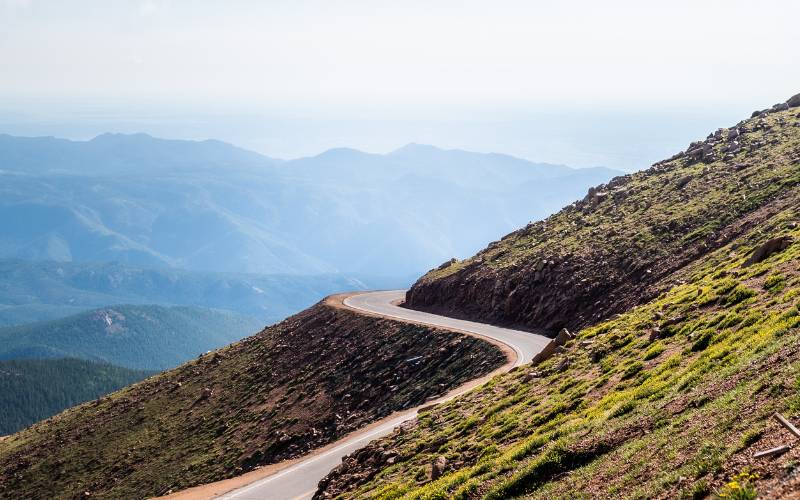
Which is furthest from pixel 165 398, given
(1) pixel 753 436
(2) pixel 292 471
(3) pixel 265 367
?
(1) pixel 753 436

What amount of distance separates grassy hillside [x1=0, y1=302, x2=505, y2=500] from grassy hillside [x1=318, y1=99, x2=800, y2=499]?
917 centimetres

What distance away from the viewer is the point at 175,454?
188 feet

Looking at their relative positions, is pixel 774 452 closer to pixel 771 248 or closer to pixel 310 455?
pixel 771 248

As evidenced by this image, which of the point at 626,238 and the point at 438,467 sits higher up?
the point at 626,238

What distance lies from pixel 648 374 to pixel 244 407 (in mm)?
40730

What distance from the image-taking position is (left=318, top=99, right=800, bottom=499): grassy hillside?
16.2 m

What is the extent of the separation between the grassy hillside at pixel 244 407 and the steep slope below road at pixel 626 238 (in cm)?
706

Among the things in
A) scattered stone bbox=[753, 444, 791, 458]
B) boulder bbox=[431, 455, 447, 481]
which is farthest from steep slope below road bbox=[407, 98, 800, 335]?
scattered stone bbox=[753, 444, 791, 458]

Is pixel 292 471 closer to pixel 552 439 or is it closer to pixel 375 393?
pixel 375 393

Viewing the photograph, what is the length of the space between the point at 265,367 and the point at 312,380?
928 centimetres

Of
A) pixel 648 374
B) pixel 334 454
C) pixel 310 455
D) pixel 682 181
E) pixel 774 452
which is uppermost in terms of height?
pixel 682 181

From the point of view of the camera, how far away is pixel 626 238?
56.0m

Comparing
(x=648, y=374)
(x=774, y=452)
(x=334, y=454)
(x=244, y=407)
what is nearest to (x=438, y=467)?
(x=648, y=374)

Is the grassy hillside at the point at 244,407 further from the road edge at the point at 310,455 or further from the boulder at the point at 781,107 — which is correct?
the boulder at the point at 781,107
